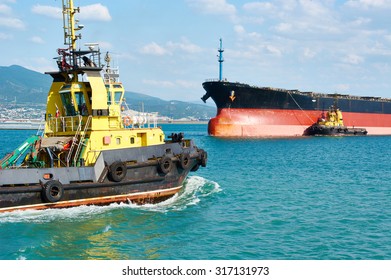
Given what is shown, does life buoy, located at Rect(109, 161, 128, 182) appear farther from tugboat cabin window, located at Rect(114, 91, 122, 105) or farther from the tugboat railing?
tugboat cabin window, located at Rect(114, 91, 122, 105)

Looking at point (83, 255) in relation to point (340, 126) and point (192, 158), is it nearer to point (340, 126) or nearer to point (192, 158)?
point (192, 158)

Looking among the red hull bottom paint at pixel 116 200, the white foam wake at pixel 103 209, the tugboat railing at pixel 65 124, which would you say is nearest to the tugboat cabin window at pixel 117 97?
the tugboat railing at pixel 65 124

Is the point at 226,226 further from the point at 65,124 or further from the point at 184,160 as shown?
the point at 65,124

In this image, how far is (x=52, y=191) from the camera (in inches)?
570

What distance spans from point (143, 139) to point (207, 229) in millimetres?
5393

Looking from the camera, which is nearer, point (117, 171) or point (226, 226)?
point (226, 226)

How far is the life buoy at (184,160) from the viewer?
1781 cm

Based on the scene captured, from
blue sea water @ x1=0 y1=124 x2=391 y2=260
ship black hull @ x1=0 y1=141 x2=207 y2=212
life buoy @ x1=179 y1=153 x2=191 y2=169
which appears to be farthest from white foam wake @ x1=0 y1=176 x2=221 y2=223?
life buoy @ x1=179 y1=153 x2=191 y2=169

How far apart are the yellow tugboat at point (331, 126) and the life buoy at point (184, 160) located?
4029 centimetres

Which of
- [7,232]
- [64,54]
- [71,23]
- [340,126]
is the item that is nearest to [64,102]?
Answer: [64,54]

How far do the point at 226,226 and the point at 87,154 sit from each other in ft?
18.0

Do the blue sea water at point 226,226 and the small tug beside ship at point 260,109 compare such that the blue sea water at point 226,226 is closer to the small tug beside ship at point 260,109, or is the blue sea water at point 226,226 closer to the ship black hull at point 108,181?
the ship black hull at point 108,181

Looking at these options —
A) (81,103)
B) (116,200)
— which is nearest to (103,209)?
(116,200)

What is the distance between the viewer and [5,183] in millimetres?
14023
